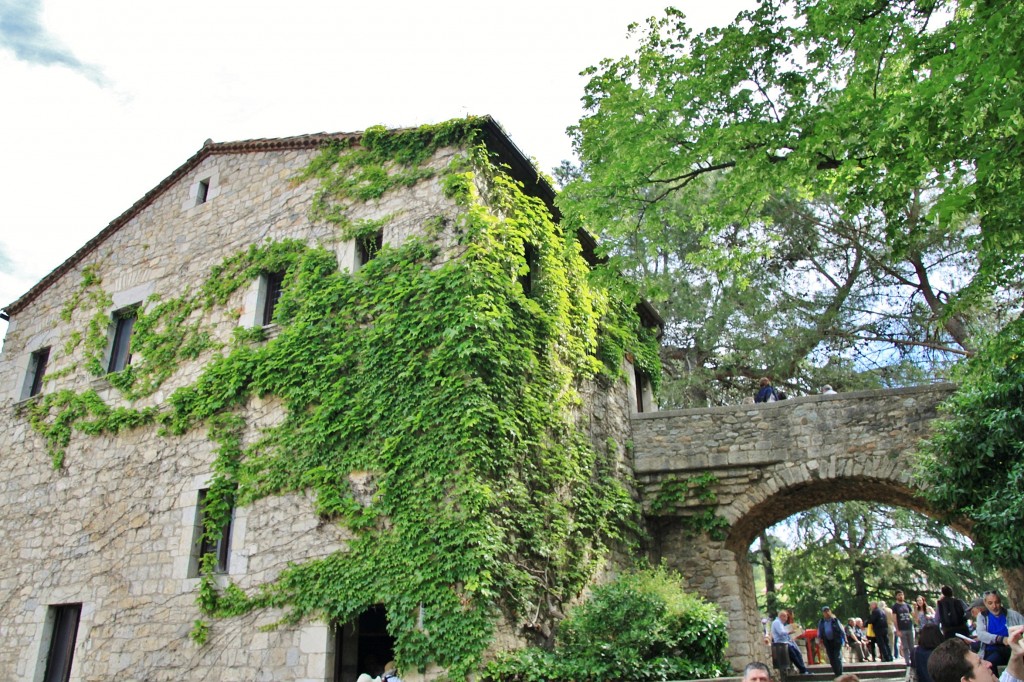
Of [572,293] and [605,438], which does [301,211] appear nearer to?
[572,293]

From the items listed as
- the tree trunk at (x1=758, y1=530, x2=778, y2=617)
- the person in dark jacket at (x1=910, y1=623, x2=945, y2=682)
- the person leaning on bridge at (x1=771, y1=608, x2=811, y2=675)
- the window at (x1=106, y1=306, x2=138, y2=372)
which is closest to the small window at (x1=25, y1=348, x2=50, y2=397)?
the window at (x1=106, y1=306, x2=138, y2=372)

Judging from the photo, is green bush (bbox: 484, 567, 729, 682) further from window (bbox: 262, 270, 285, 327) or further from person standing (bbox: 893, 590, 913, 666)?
window (bbox: 262, 270, 285, 327)

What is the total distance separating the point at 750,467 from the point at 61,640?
33.1 ft

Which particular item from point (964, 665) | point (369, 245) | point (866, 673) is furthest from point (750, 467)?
point (964, 665)

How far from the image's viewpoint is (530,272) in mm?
10672

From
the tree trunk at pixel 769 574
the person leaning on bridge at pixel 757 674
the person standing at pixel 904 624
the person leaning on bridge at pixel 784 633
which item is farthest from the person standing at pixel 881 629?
the person leaning on bridge at pixel 757 674

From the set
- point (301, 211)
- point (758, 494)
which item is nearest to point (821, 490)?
point (758, 494)

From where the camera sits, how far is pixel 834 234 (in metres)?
18.0

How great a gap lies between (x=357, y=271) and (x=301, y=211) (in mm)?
1765

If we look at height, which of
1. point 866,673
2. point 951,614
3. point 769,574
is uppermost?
point 769,574

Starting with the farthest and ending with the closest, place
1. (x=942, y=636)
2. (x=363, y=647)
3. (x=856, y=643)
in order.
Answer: (x=856, y=643), (x=363, y=647), (x=942, y=636)

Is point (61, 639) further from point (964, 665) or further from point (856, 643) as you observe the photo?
point (856, 643)

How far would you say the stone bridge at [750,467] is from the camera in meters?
10.9

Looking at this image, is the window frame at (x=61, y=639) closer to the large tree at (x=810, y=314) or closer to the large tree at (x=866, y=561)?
the large tree at (x=810, y=314)
